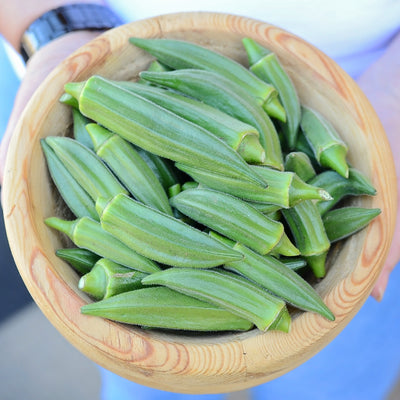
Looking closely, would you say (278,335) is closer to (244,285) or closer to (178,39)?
(244,285)

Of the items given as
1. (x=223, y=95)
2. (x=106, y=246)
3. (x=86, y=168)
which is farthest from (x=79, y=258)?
(x=223, y=95)

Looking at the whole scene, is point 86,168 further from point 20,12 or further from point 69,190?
point 20,12

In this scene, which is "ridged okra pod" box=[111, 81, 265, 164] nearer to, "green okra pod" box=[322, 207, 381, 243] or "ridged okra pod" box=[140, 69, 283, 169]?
"ridged okra pod" box=[140, 69, 283, 169]

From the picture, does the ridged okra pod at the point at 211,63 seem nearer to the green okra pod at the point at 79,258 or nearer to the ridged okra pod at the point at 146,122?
the ridged okra pod at the point at 146,122

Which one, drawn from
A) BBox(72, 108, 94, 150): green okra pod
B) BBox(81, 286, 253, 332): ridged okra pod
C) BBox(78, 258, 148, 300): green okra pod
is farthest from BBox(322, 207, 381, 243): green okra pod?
Answer: BBox(72, 108, 94, 150): green okra pod

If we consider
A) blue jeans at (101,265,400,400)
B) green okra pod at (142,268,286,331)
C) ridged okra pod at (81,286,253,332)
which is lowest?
blue jeans at (101,265,400,400)
